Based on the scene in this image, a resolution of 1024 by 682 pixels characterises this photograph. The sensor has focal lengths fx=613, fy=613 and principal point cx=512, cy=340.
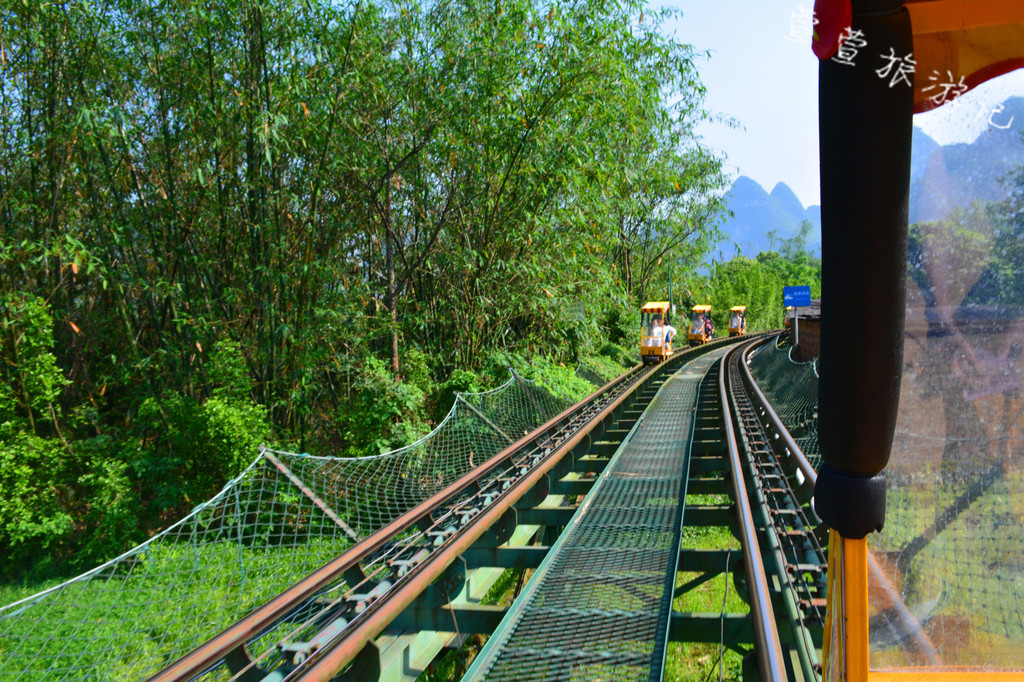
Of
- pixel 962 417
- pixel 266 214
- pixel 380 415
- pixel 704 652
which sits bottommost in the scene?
pixel 704 652

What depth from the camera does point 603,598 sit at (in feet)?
10.1

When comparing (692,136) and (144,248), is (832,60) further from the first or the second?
(692,136)

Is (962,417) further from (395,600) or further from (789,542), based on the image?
(789,542)

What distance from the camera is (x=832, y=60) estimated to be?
817mm

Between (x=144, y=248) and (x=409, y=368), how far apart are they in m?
3.62

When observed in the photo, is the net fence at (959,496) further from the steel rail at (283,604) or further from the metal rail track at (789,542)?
the steel rail at (283,604)

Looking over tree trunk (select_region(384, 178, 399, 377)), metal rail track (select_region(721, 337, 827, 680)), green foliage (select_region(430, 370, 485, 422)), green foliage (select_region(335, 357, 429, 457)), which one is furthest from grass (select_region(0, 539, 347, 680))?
tree trunk (select_region(384, 178, 399, 377))

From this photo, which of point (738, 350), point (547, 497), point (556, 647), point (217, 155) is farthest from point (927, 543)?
point (738, 350)

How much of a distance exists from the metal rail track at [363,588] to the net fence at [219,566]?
80 cm

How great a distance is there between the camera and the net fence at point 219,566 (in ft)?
13.0

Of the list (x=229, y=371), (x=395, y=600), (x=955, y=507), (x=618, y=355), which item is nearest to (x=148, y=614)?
(x=229, y=371)

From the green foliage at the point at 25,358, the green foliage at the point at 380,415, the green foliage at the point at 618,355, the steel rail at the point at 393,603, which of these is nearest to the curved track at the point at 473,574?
the steel rail at the point at 393,603

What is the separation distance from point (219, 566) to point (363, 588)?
6.55 ft

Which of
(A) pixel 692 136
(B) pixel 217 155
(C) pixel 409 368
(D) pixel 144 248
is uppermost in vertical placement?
(A) pixel 692 136
